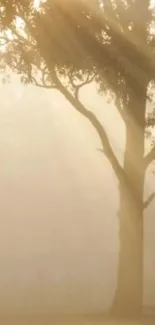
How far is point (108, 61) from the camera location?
51.5 ft

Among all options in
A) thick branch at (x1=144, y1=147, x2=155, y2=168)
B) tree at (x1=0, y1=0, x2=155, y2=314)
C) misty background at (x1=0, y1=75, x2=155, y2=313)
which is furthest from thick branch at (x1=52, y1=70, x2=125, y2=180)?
misty background at (x1=0, y1=75, x2=155, y2=313)

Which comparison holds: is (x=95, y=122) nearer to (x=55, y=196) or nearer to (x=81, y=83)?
(x=81, y=83)

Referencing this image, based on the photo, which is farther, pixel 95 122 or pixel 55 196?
pixel 55 196

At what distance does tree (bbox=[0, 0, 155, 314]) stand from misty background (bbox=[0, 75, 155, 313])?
26.8ft

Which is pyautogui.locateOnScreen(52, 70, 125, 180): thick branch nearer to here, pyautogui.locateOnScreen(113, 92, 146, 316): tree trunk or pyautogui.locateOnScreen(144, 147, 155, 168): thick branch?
pyautogui.locateOnScreen(113, 92, 146, 316): tree trunk

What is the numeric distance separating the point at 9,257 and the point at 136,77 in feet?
39.1

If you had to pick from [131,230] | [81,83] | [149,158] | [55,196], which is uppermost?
[81,83]

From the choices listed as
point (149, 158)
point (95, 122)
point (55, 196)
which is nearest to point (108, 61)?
point (95, 122)

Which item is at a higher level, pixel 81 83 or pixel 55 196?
pixel 81 83

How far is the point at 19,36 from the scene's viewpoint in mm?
15969

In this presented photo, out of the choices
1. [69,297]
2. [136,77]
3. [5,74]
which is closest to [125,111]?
[136,77]

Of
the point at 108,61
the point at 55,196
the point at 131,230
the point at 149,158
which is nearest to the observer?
the point at 108,61

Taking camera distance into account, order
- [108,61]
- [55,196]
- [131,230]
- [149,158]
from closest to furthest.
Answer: [108,61] → [131,230] → [149,158] → [55,196]

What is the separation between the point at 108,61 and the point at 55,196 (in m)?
12.9
